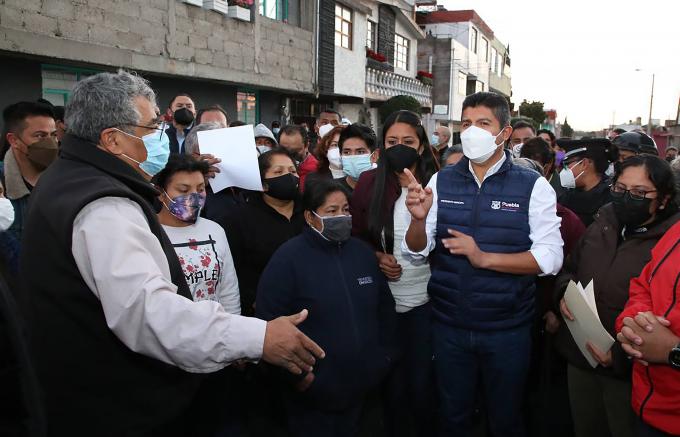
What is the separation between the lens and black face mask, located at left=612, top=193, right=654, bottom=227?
8.42ft

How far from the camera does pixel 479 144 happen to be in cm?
272

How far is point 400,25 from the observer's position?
2372cm

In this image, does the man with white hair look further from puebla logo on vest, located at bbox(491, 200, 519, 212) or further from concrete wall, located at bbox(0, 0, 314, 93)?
concrete wall, located at bbox(0, 0, 314, 93)

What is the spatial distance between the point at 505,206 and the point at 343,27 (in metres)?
15.9

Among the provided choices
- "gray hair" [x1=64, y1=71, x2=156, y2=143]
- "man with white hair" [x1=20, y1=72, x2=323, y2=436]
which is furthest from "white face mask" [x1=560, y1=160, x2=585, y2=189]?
"gray hair" [x1=64, y1=71, x2=156, y2=143]

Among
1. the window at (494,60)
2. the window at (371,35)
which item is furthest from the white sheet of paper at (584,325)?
the window at (494,60)

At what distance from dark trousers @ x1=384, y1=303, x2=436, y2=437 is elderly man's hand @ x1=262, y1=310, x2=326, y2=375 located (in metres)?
1.33

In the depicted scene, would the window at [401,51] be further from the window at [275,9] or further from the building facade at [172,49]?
the window at [275,9]

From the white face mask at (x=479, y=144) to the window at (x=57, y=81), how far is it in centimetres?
785

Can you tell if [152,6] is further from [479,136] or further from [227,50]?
[479,136]

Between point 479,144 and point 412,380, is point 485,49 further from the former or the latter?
point 412,380

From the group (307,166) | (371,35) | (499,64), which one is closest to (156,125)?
(307,166)

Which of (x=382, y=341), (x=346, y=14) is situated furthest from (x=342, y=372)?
(x=346, y=14)

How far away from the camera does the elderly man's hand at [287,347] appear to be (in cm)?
175
